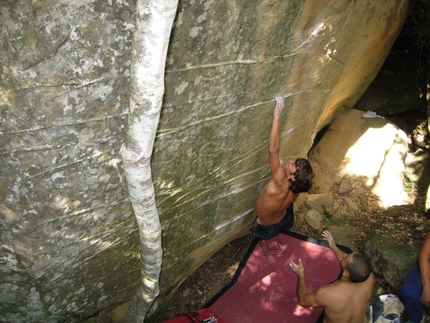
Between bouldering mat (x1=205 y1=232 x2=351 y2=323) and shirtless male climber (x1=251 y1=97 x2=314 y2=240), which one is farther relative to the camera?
bouldering mat (x1=205 y1=232 x2=351 y2=323)

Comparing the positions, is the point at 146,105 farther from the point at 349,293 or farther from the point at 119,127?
the point at 349,293

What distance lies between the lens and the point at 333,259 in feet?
15.0

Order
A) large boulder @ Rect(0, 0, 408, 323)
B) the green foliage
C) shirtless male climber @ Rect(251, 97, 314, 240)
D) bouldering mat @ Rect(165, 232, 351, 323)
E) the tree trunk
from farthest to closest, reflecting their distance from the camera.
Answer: the green foliage < bouldering mat @ Rect(165, 232, 351, 323) < shirtless male climber @ Rect(251, 97, 314, 240) < large boulder @ Rect(0, 0, 408, 323) < the tree trunk

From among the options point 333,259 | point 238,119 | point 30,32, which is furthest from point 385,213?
point 30,32

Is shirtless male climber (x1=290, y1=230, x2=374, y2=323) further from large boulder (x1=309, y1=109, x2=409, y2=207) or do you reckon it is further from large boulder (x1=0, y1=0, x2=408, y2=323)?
large boulder (x1=309, y1=109, x2=409, y2=207)

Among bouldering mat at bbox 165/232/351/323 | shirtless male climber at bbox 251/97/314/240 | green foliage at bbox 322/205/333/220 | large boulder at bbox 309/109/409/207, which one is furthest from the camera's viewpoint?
large boulder at bbox 309/109/409/207

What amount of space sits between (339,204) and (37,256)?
14.9 feet

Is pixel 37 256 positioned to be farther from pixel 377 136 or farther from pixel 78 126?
pixel 377 136

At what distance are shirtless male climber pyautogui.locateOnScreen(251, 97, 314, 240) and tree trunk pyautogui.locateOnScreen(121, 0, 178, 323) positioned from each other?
163cm

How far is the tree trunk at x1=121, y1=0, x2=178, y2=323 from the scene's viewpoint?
1.80 metres

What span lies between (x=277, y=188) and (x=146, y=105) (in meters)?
2.35

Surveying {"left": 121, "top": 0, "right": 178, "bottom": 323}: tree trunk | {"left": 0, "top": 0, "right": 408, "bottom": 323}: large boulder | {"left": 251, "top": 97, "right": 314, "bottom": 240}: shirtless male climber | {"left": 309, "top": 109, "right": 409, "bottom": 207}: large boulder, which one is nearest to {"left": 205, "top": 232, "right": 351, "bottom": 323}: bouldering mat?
{"left": 251, "top": 97, "right": 314, "bottom": 240}: shirtless male climber

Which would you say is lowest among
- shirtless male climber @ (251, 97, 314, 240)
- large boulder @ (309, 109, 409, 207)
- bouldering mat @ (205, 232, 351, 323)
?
bouldering mat @ (205, 232, 351, 323)

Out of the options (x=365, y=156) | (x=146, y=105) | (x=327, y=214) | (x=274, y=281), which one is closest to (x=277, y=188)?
(x=274, y=281)
